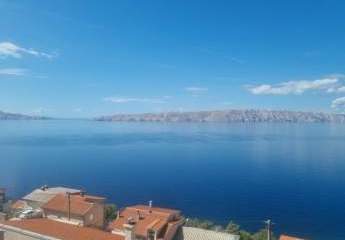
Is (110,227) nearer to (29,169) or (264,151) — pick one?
(29,169)

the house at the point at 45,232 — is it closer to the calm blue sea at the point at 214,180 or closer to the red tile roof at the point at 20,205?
the red tile roof at the point at 20,205

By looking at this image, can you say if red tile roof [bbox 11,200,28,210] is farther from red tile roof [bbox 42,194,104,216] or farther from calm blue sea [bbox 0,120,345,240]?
calm blue sea [bbox 0,120,345,240]

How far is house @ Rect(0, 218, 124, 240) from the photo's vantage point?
32.2 metres

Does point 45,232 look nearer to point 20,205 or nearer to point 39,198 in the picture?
point 20,205

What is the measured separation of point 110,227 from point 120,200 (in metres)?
52.1

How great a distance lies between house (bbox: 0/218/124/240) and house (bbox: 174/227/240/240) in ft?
20.4

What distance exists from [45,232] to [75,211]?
8.17 meters

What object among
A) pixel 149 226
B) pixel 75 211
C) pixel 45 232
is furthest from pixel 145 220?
pixel 45 232

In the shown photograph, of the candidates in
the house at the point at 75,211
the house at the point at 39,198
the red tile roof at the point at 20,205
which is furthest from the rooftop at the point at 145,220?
the red tile roof at the point at 20,205

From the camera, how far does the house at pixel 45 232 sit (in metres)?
32.2

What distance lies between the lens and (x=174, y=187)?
11106 cm

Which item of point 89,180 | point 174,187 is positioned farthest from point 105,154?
point 174,187

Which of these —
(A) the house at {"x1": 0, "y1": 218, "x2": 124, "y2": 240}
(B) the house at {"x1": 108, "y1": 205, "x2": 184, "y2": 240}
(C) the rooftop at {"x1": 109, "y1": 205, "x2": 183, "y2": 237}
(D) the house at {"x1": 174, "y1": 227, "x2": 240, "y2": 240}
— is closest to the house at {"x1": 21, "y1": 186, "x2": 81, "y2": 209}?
(C) the rooftop at {"x1": 109, "y1": 205, "x2": 183, "y2": 237}

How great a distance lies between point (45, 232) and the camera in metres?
33.0
